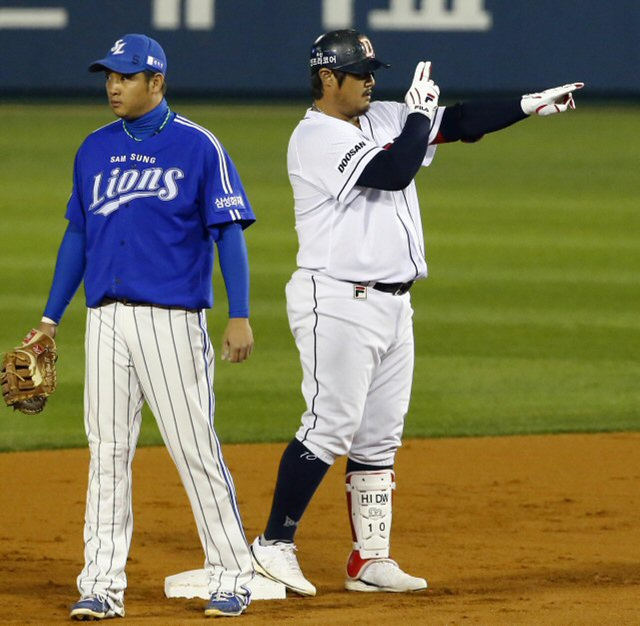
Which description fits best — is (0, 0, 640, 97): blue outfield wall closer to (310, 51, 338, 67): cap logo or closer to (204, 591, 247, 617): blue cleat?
(310, 51, 338, 67): cap logo

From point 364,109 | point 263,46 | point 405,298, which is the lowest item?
point 405,298

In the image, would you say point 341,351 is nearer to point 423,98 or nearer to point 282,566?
point 282,566

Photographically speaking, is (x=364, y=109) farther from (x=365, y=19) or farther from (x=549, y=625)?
(x=365, y=19)

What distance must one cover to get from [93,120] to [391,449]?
55.8ft

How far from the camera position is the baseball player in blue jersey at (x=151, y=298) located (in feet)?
15.3

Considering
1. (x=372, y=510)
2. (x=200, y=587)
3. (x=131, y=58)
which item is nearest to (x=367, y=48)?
(x=131, y=58)

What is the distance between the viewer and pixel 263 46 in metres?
23.5

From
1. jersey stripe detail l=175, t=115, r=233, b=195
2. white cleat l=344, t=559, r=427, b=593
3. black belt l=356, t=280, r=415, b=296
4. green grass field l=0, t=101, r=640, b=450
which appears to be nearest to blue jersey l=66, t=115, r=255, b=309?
jersey stripe detail l=175, t=115, r=233, b=195

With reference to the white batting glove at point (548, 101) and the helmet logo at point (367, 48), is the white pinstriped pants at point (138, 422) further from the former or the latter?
the white batting glove at point (548, 101)

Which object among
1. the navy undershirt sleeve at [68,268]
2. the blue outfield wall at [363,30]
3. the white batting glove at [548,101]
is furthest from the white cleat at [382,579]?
the blue outfield wall at [363,30]

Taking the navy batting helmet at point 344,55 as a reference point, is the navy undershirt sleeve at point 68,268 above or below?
below

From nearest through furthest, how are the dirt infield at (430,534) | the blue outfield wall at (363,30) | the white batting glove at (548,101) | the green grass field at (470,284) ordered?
the dirt infield at (430,534), the white batting glove at (548,101), the green grass field at (470,284), the blue outfield wall at (363,30)

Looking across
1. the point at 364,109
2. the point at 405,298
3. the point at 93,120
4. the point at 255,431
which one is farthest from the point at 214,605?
the point at 93,120

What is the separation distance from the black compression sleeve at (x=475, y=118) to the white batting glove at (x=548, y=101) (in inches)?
1.3
